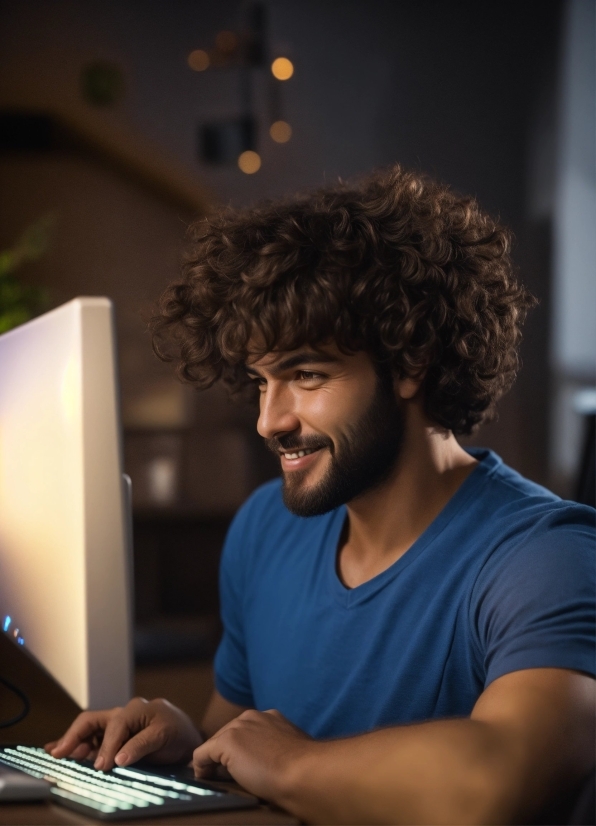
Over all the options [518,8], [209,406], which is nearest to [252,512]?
[209,406]

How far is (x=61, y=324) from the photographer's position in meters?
0.83

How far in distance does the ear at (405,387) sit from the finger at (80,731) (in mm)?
506

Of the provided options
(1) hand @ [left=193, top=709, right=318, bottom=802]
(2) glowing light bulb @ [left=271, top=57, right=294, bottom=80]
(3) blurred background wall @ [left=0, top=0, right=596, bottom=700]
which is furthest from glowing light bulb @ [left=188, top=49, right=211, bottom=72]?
(1) hand @ [left=193, top=709, right=318, bottom=802]

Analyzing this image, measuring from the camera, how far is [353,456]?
107 centimetres

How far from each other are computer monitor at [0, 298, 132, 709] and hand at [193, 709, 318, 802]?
0.11 m

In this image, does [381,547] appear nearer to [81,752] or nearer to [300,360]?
[300,360]

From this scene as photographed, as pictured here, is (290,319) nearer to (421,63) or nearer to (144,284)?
(144,284)

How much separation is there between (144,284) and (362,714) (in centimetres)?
286

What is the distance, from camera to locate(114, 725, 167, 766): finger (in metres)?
0.89

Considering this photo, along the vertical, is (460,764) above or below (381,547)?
below

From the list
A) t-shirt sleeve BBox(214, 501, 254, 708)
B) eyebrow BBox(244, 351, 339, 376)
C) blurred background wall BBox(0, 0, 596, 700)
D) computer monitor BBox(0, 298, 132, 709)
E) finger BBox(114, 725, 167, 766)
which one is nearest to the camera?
computer monitor BBox(0, 298, 132, 709)

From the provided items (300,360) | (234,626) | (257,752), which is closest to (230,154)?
(234,626)

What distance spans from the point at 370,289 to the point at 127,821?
0.63 metres

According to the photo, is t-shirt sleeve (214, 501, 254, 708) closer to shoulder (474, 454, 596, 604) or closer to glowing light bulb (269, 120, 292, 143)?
shoulder (474, 454, 596, 604)
